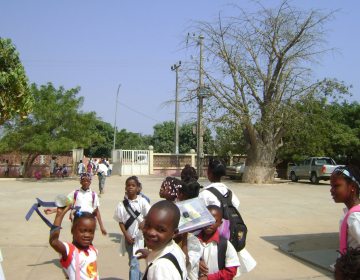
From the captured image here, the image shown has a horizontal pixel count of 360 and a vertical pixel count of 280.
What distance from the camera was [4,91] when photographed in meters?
5.77

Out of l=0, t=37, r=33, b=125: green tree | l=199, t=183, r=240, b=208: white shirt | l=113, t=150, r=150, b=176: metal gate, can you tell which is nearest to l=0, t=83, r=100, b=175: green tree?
l=113, t=150, r=150, b=176: metal gate

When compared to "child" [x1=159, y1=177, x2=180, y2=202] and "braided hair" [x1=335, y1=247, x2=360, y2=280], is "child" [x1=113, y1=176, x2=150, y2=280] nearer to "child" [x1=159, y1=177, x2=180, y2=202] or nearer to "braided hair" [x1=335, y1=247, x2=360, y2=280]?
"child" [x1=159, y1=177, x2=180, y2=202]

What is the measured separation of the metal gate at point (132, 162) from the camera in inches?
1177

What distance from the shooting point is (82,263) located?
304 cm

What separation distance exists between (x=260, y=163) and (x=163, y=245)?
21.0m

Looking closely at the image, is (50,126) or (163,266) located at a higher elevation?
(50,126)

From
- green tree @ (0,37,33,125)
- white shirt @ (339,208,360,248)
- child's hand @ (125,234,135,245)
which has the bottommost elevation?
child's hand @ (125,234,135,245)

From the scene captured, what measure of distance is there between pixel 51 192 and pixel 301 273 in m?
13.6

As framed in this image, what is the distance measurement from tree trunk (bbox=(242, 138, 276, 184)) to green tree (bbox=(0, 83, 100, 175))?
1063 centimetres

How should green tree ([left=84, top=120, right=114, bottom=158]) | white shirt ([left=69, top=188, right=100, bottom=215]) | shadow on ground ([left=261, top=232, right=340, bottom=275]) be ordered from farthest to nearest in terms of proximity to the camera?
green tree ([left=84, top=120, right=114, bottom=158]), shadow on ground ([left=261, top=232, right=340, bottom=275]), white shirt ([left=69, top=188, right=100, bottom=215])

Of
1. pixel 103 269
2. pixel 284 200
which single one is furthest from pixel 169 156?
pixel 103 269

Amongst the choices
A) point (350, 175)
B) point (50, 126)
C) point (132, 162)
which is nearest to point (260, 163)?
point (132, 162)

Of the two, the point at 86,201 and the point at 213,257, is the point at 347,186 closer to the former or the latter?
the point at 213,257

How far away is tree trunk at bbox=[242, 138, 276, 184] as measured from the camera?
2233 centimetres
